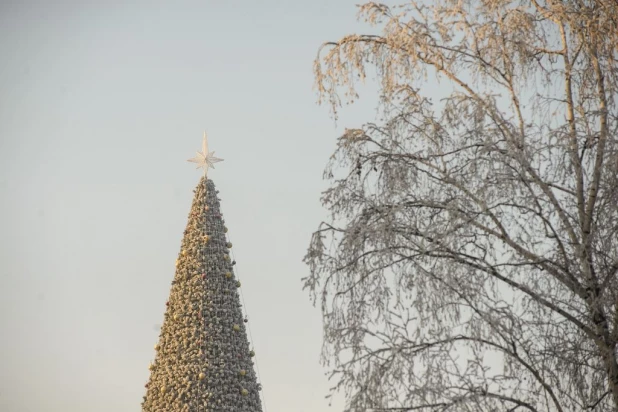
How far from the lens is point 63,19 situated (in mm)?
6383

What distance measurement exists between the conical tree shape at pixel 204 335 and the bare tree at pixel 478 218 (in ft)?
7.02

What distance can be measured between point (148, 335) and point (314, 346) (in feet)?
4.08

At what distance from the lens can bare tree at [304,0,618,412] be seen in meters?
2.84

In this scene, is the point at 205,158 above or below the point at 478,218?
above

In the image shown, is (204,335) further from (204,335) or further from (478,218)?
(478,218)

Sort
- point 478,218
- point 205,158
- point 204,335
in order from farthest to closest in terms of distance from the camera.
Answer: point 205,158 < point 204,335 < point 478,218

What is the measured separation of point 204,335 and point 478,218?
249 cm

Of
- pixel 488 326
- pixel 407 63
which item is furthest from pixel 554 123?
pixel 488 326

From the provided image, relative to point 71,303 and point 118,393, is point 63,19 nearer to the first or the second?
point 71,303

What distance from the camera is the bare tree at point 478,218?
284cm

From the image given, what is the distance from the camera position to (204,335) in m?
5.17

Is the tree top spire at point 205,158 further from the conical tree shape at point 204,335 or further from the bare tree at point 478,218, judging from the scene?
the bare tree at point 478,218

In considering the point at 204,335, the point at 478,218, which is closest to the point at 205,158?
the point at 204,335

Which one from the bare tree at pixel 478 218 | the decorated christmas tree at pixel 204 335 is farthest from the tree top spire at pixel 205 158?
the bare tree at pixel 478 218
